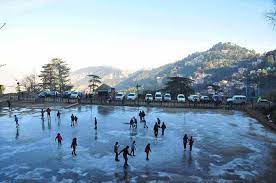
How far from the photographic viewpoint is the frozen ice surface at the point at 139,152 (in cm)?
2198

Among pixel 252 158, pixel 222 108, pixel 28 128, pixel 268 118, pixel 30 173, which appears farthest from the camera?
pixel 222 108

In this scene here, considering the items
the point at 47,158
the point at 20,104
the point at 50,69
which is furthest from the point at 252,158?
the point at 50,69

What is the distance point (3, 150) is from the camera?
28109 mm

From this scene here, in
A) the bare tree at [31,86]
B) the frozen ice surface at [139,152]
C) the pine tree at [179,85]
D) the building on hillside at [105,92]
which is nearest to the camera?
the frozen ice surface at [139,152]

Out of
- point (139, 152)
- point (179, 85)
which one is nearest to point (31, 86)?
point (179, 85)

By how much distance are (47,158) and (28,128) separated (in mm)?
13417

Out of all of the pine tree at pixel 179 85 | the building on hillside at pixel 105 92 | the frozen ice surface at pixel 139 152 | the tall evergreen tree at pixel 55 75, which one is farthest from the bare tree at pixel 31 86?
the frozen ice surface at pixel 139 152

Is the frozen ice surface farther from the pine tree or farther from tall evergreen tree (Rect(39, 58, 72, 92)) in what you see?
tall evergreen tree (Rect(39, 58, 72, 92))

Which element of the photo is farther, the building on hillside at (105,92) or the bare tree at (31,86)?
the bare tree at (31,86)

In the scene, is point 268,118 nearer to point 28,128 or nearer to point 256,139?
point 256,139

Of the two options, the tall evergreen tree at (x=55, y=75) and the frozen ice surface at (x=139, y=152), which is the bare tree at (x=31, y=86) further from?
the frozen ice surface at (x=139, y=152)

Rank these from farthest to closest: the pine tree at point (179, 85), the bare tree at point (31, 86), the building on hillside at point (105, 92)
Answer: the bare tree at point (31, 86)
the pine tree at point (179, 85)
the building on hillside at point (105, 92)

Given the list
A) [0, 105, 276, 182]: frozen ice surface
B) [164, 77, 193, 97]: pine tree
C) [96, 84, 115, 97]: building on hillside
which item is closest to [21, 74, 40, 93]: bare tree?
[96, 84, 115, 97]: building on hillside

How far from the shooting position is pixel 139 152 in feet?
90.5
